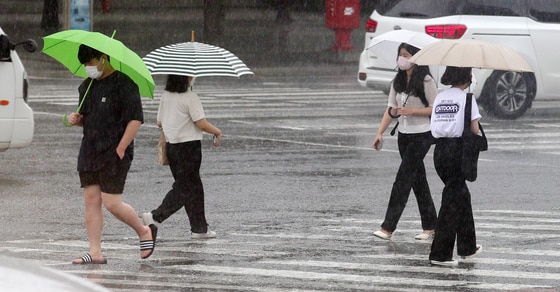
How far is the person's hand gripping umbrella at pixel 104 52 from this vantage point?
887 cm

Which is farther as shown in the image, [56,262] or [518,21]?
[518,21]

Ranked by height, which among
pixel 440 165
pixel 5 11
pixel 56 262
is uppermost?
pixel 440 165

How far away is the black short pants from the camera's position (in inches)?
355

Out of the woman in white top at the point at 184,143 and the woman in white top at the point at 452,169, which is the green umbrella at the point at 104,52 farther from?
the woman in white top at the point at 452,169

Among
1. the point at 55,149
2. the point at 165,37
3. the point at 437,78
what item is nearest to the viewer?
the point at 55,149

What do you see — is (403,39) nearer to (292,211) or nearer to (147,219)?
(292,211)

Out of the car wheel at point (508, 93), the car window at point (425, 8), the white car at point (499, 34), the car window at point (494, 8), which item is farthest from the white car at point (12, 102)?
the car wheel at point (508, 93)

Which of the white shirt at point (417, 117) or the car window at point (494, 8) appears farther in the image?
the car window at point (494, 8)

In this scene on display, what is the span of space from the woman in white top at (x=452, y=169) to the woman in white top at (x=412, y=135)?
0.77m

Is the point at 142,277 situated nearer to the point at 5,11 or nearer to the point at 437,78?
the point at 437,78

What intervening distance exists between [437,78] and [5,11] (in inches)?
1086

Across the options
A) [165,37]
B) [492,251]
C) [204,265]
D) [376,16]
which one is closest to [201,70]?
[204,265]

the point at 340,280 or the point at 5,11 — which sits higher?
the point at 340,280

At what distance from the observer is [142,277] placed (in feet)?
28.2
